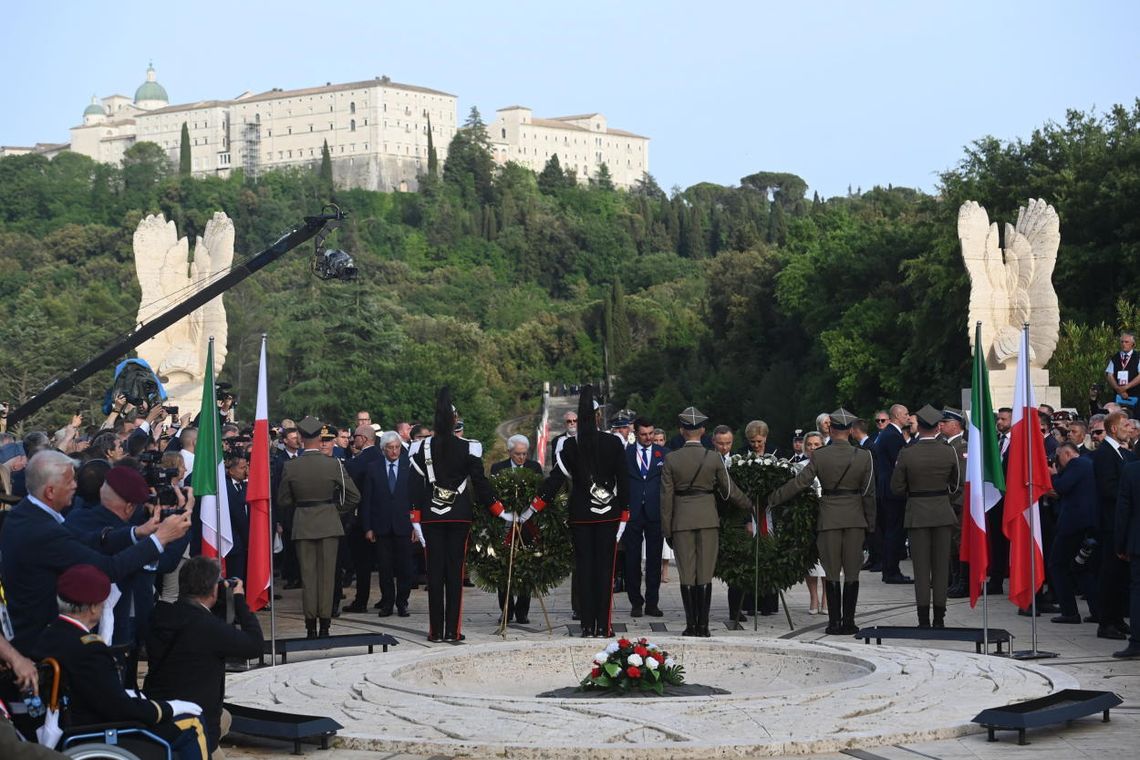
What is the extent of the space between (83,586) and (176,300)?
71.8 ft

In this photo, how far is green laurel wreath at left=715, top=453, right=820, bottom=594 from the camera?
46.6 feet

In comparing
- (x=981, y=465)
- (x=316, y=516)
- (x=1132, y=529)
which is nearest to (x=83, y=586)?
(x=316, y=516)

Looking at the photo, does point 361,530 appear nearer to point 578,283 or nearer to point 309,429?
point 309,429

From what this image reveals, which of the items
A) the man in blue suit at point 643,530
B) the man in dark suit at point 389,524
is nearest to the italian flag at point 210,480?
the man in dark suit at point 389,524

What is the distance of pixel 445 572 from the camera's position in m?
13.9

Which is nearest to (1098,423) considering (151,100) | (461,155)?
(461,155)

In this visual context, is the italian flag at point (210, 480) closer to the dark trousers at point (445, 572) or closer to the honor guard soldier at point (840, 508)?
the dark trousers at point (445, 572)

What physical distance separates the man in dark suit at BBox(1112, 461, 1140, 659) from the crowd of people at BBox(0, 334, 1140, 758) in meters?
0.02

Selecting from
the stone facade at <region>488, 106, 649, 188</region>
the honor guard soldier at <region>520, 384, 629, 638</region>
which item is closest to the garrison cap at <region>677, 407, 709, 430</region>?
the honor guard soldier at <region>520, 384, 629, 638</region>

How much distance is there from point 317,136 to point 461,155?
Answer: 1635cm

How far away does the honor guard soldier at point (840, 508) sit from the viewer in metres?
13.9

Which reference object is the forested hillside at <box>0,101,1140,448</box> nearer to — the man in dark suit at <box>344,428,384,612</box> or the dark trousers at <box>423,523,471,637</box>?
the man in dark suit at <box>344,428,384,612</box>

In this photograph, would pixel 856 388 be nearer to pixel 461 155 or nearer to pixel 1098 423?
pixel 1098 423

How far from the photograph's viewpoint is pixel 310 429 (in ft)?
47.4
